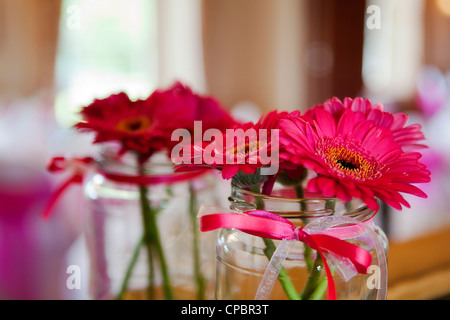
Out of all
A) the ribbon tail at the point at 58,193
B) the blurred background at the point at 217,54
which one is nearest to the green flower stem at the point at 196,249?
the ribbon tail at the point at 58,193

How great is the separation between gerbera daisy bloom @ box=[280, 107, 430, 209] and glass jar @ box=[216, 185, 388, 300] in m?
0.02

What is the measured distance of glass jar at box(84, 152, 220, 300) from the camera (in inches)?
15.4

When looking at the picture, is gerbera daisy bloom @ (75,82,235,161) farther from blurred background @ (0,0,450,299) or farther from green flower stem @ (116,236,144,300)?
blurred background @ (0,0,450,299)

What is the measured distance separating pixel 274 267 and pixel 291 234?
0.02 meters

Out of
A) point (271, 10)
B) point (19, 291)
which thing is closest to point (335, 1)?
point (271, 10)

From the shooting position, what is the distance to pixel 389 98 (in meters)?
1.88

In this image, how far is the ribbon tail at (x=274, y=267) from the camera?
0.28 metres

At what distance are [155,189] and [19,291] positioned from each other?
2.41ft

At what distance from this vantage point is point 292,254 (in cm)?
30

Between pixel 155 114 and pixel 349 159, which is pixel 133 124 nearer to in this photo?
pixel 155 114

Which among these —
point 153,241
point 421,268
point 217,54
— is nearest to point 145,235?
point 153,241

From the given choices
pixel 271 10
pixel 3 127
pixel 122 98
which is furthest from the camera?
pixel 271 10

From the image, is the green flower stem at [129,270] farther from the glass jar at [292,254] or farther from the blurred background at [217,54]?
the blurred background at [217,54]
